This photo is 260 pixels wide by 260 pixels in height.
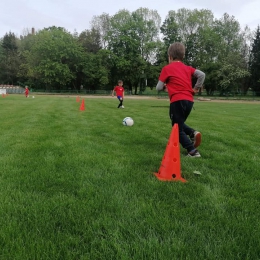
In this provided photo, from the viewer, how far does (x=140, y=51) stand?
178ft

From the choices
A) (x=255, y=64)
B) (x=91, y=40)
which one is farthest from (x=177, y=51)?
(x=91, y=40)

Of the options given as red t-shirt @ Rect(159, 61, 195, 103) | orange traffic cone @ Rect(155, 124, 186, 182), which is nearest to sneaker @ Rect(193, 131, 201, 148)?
red t-shirt @ Rect(159, 61, 195, 103)

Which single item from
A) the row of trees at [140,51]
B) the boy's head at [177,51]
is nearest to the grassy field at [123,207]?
the boy's head at [177,51]

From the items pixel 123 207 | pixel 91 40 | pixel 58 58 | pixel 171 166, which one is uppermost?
pixel 91 40

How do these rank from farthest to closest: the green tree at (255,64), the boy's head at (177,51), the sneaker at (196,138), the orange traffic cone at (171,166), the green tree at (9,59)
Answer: the green tree at (9,59) < the green tree at (255,64) < the sneaker at (196,138) < the boy's head at (177,51) < the orange traffic cone at (171,166)

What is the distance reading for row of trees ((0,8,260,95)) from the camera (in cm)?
5038

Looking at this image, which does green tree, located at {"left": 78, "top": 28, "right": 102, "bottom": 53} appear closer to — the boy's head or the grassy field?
the boy's head

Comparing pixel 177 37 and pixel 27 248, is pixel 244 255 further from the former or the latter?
pixel 177 37

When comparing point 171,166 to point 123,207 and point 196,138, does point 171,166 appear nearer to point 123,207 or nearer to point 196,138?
point 123,207

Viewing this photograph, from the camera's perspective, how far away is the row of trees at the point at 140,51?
50375 mm

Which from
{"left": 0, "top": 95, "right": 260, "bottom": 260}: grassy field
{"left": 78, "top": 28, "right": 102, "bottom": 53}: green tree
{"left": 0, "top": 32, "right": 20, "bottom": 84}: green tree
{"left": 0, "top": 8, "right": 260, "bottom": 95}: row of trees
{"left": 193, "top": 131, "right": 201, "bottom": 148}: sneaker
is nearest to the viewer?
{"left": 0, "top": 95, "right": 260, "bottom": 260}: grassy field

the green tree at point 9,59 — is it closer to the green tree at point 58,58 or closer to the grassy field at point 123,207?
the green tree at point 58,58

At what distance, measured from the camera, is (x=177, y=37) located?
5628 cm

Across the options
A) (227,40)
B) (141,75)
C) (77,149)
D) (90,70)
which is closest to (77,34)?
(90,70)
